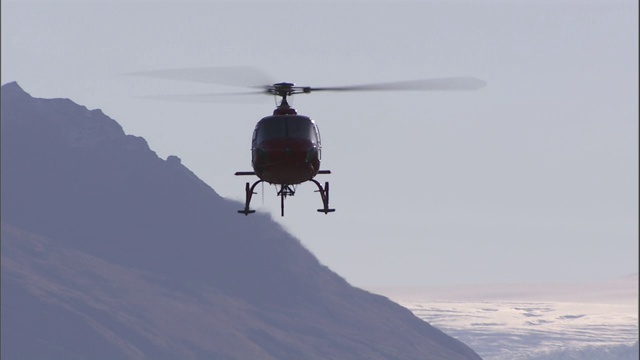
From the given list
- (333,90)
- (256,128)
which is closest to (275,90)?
(256,128)

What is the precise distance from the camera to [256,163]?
3708 inches

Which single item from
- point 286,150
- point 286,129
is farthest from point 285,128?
point 286,150

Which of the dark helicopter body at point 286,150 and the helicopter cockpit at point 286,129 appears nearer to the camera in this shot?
the dark helicopter body at point 286,150

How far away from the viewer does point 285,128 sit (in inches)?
3720

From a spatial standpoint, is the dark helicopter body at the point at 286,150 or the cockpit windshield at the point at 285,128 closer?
the dark helicopter body at the point at 286,150

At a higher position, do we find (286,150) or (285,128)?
(285,128)

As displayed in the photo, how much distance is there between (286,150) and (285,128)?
192 centimetres

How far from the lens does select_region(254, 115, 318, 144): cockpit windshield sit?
9425 centimetres

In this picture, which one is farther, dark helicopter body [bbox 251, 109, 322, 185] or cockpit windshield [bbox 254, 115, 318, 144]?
cockpit windshield [bbox 254, 115, 318, 144]

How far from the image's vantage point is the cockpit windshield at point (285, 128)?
94250 mm

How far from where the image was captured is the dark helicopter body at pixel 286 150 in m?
93.1

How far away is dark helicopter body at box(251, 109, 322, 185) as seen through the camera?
305ft

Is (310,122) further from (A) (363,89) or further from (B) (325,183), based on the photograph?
(A) (363,89)

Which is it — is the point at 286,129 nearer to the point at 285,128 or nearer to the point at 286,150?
the point at 285,128
